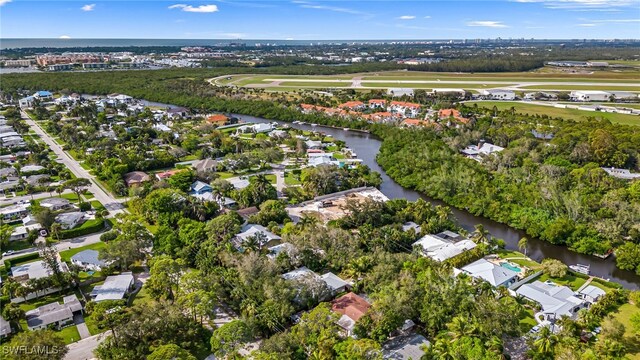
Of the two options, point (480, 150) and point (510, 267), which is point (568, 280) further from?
point (480, 150)

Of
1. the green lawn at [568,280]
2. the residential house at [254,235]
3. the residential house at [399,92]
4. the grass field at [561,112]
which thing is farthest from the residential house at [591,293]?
the residential house at [399,92]

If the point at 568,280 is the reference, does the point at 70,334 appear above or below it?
below

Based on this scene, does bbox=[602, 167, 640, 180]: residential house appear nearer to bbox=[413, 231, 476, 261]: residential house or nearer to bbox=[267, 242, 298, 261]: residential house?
bbox=[413, 231, 476, 261]: residential house

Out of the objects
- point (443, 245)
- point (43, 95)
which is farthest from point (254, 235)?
point (43, 95)

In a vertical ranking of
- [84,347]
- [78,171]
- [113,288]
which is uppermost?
[78,171]

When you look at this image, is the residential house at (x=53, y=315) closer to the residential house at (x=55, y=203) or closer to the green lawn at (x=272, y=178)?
the residential house at (x=55, y=203)

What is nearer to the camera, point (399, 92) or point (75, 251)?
point (75, 251)
